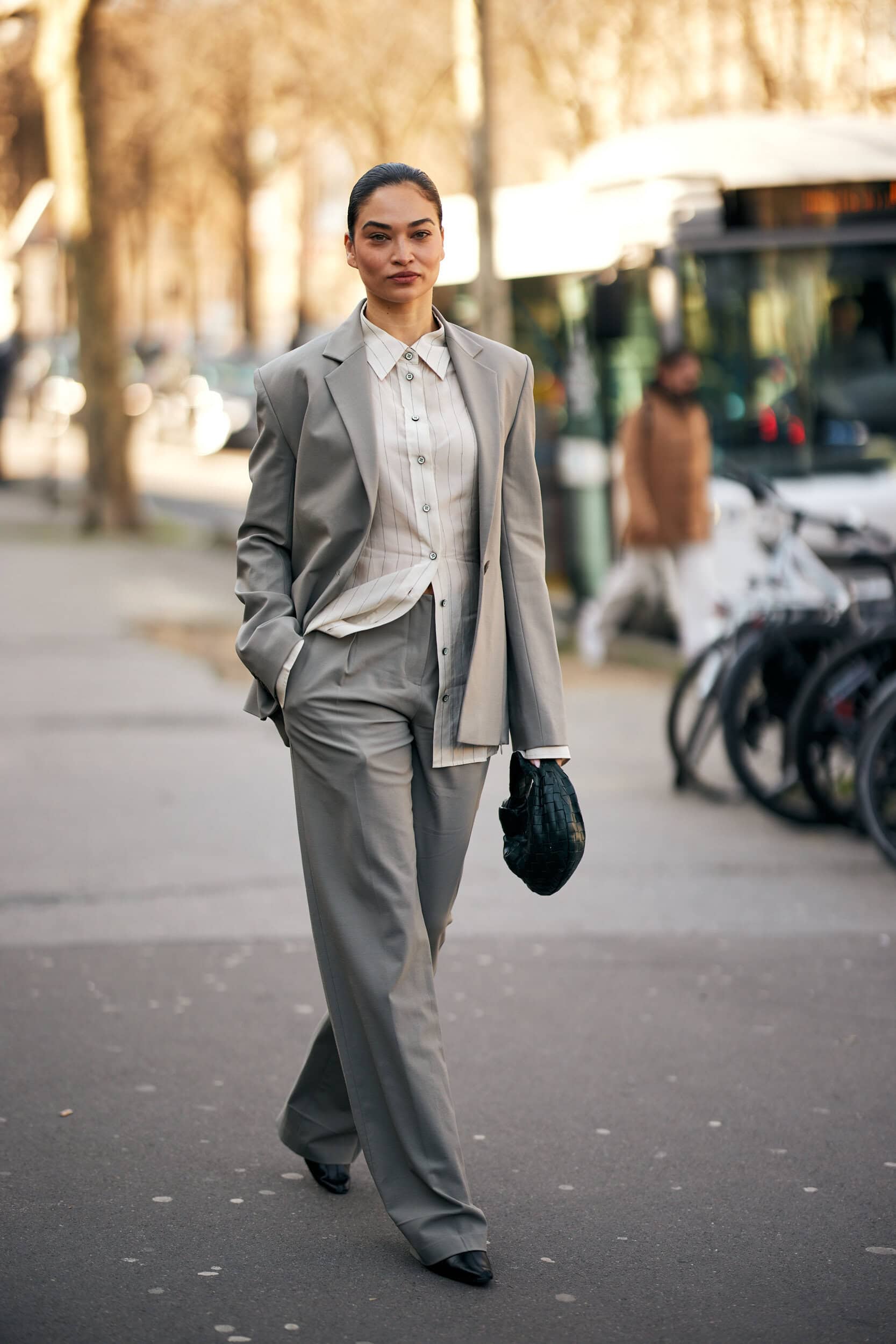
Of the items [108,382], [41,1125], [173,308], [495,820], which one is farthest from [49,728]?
[173,308]

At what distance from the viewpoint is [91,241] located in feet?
70.0

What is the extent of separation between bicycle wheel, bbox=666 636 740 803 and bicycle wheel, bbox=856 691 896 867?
4.16 ft

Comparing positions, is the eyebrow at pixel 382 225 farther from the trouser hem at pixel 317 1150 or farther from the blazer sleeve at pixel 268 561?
the trouser hem at pixel 317 1150

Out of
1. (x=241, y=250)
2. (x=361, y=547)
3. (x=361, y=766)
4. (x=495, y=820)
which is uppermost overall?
(x=241, y=250)

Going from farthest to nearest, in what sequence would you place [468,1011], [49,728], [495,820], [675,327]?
1. [675,327]
2. [49,728]
3. [495,820]
4. [468,1011]

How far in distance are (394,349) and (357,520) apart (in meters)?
0.34

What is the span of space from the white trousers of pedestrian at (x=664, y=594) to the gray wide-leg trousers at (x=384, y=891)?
7.04 m

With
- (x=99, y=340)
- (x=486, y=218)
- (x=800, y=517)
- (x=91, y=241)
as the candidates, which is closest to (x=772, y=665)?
(x=800, y=517)

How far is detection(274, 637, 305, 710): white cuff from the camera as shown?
3758 mm

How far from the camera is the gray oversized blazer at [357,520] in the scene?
12.3ft

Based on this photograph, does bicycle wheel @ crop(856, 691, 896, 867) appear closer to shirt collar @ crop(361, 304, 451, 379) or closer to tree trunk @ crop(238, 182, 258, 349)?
shirt collar @ crop(361, 304, 451, 379)

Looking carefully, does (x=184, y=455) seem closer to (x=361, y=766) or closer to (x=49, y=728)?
(x=49, y=728)

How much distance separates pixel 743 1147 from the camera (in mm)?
4516

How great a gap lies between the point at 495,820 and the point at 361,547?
14.7 feet
